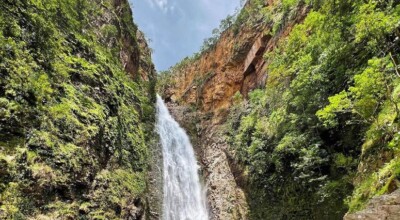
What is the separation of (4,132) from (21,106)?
3.52 ft

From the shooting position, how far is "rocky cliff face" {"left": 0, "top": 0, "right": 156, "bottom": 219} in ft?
28.6

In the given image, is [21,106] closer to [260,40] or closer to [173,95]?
[260,40]

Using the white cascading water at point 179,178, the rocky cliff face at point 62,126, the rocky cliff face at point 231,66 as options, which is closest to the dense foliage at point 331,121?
the white cascading water at point 179,178

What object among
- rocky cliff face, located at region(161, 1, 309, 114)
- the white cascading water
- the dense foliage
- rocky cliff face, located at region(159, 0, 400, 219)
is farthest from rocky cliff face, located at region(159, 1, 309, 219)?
the dense foliage

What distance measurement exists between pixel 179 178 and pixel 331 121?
42.1 feet

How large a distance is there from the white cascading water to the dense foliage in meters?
3.62

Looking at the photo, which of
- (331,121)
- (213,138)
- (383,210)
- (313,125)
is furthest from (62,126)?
(213,138)

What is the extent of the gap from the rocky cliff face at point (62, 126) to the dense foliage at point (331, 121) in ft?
20.9

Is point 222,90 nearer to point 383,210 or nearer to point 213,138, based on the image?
point 213,138

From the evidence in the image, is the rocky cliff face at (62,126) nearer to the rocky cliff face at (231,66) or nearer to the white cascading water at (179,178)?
the white cascading water at (179,178)

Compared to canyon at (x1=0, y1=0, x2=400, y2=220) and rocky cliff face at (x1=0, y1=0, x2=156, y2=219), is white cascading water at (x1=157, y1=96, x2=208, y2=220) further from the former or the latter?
rocky cliff face at (x1=0, y1=0, x2=156, y2=219)

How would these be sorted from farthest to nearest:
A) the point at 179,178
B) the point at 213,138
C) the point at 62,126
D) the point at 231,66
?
the point at 231,66
the point at 213,138
the point at 179,178
the point at 62,126

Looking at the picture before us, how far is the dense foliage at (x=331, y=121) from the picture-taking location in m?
7.54

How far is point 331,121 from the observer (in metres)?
9.12
